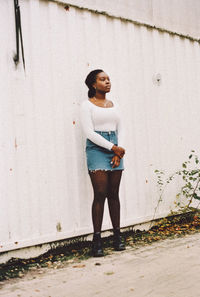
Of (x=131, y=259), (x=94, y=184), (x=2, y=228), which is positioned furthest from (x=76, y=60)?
(x=131, y=259)

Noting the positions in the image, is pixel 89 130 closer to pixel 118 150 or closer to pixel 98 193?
pixel 118 150

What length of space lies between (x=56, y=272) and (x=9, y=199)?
753 mm

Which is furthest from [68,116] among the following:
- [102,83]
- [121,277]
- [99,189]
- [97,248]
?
[121,277]

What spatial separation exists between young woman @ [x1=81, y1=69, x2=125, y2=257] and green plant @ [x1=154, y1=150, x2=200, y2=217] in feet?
3.34

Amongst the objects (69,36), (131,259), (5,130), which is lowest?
(131,259)

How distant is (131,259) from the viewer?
3.11 meters

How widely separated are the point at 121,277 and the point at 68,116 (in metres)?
1.65

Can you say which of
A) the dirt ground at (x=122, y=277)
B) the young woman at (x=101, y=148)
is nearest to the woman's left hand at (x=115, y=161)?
the young woman at (x=101, y=148)

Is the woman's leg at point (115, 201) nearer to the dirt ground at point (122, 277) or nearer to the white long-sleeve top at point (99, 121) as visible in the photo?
the dirt ground at point (122, 277)

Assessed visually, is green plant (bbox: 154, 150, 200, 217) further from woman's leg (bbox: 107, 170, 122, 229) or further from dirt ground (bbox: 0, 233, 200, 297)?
dirt ground (bbox: 0, 233, 200, 297)

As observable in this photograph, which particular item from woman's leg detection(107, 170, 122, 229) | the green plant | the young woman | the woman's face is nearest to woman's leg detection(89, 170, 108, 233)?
the young woman

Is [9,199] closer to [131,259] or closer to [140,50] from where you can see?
[131,259]

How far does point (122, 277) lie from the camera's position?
8.63ft

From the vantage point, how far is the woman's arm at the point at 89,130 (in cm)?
322
